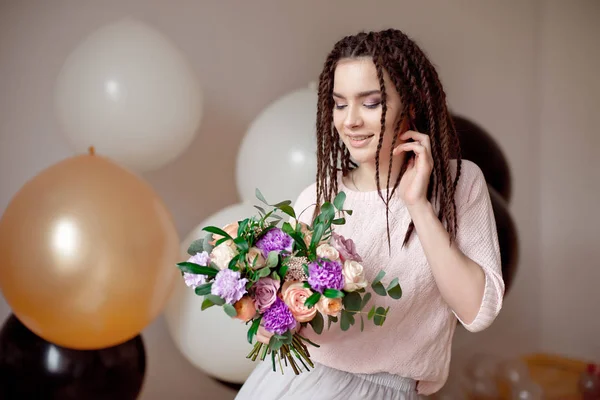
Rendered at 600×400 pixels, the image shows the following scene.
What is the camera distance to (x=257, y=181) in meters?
2.66

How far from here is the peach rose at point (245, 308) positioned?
4.53 feet

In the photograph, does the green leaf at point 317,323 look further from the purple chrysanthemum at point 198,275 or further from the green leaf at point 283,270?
the purple chrysanthemum at point 198,275

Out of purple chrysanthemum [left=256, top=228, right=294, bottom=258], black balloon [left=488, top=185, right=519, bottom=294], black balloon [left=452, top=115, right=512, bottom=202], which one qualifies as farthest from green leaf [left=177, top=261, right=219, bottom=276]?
black balloon [left=452, top=115, right=512, bottom=202]

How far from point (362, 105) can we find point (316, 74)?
6.53 feet

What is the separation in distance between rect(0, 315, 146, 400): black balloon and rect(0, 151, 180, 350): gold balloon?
91 millimetres

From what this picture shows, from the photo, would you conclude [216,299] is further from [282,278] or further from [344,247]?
[344,247]

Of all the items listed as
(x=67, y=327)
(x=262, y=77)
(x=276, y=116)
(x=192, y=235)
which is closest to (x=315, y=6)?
(x=262, y=77)

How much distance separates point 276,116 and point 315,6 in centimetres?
105

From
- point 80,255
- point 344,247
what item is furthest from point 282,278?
point 80,255

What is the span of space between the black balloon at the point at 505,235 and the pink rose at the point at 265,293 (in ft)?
4.81

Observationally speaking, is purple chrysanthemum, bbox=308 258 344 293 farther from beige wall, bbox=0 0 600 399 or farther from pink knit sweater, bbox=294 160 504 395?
beige wall, bbox=0 0 600 399

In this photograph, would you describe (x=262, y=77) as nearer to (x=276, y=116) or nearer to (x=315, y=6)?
(x=315, y=6)

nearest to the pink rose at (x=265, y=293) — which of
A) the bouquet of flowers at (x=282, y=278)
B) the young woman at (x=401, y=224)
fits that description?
the bouquet of flowers at (x=282, y=278)

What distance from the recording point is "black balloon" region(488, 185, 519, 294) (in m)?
2.69
